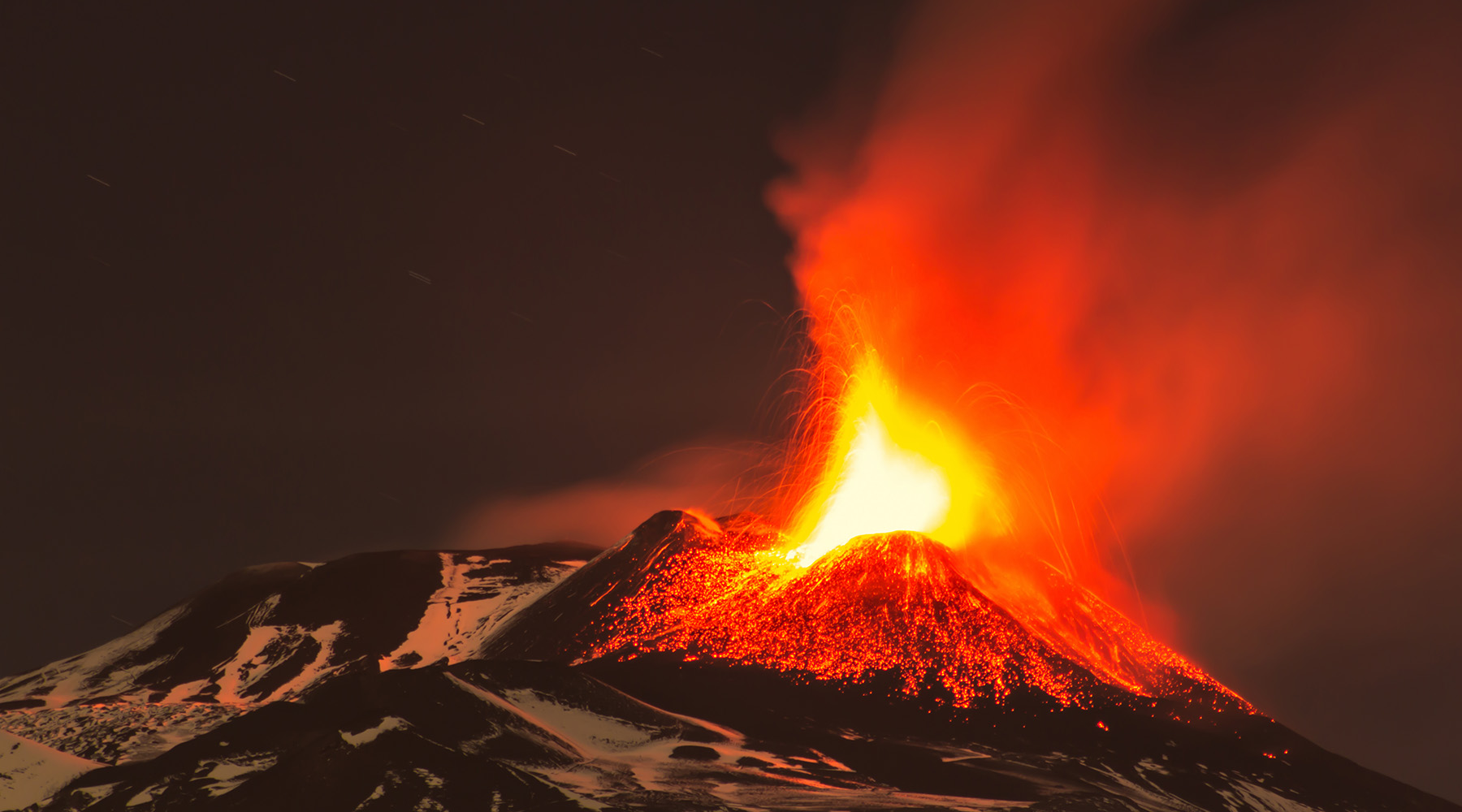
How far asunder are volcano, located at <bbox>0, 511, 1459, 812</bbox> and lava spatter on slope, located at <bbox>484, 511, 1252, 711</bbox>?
0.74ft

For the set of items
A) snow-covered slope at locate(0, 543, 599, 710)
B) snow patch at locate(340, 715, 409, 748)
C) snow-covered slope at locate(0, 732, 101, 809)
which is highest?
snow-covered slope at locate(0, 543, 599, 710)

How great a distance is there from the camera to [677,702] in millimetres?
80188

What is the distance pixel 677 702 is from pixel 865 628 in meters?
15.7

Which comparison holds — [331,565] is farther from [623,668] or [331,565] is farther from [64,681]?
[623,668]

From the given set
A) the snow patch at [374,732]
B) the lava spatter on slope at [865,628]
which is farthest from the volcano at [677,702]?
the lava spatter on slope at [865,628]

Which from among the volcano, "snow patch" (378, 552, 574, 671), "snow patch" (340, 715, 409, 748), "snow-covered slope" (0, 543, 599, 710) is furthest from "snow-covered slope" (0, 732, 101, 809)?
"snow patch" (378, 552, 574, 671)

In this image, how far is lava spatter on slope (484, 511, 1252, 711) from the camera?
8294 centimetres

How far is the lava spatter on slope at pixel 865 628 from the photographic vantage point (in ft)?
272

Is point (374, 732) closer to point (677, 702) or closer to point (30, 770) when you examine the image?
point (30, 770)

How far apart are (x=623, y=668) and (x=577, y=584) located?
19.6 meters

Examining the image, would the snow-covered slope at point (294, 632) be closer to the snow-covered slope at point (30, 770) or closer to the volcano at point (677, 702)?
the volcano at point (677, 702)

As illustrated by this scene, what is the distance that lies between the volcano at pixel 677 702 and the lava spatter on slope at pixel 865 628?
0.23 metres

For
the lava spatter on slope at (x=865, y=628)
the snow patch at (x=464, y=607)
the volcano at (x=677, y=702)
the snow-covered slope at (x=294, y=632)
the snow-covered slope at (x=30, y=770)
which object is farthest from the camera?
the snow patch at (x=464, y=607)

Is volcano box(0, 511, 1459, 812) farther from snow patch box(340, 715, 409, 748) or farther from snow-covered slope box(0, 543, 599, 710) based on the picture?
snow-covered slope box(0, 543, 599, 710)
